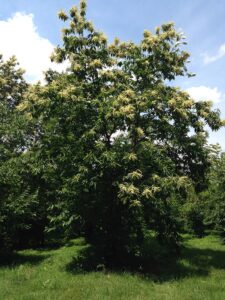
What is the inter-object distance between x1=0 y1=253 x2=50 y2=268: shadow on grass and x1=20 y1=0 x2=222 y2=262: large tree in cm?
328

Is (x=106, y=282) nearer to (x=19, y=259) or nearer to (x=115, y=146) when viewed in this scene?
(x=115, y=146)

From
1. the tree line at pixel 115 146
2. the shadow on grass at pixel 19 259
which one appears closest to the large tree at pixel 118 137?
the tree line at pixel 115 146

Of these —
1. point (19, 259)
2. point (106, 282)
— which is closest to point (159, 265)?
point (106, 282)

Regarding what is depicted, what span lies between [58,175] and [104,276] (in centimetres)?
530

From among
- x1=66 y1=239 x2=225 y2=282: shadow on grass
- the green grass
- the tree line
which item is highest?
the tree line

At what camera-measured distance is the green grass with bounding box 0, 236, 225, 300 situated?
14969mm

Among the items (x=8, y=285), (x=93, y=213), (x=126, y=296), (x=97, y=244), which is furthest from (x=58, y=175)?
(x=126, y=296)

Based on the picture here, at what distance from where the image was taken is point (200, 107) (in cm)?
2145

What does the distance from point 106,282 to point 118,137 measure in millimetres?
6797

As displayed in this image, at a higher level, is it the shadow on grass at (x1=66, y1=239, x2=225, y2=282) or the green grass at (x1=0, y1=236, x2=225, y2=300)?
the shadow on grass at (x1=66, y1=239, x2=225, y2=282)

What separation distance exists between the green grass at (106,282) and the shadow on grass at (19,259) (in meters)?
0.05

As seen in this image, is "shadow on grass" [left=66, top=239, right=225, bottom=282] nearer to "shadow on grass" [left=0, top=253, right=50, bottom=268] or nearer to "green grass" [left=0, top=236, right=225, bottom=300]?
"green grass" [left=0, top=236, right=225, bottom=300]

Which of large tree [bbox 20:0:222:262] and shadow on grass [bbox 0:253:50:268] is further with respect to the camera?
shadow on grass [bbox 0:253:50:268]

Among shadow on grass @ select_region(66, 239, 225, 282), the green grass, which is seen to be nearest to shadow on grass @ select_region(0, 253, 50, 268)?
the green grass
